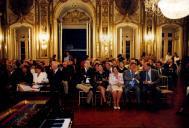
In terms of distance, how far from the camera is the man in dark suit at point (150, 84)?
27.1ft

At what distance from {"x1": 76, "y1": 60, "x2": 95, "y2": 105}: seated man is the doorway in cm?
779

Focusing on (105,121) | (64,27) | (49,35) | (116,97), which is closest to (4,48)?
(49,35)

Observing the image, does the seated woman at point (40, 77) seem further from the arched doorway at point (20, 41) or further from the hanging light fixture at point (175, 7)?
the arched doorway at point (20, 41)

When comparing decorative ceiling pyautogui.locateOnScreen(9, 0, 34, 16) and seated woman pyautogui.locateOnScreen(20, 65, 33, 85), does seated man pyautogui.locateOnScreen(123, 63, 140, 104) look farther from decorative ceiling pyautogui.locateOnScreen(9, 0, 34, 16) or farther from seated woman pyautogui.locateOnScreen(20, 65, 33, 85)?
decorative ceiling pyautogui.locateOnScreen(9, 0, 34, 16)

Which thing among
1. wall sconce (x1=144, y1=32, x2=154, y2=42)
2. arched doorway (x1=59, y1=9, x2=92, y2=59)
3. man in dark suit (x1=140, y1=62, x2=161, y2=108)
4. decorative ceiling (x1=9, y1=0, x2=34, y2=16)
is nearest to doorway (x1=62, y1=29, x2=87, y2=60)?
arched doorway (x1=59, y1=9, x2=92, y2=59)

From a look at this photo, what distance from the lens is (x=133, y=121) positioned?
21.8 ft

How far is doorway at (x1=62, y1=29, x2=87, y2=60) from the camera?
56.9ft

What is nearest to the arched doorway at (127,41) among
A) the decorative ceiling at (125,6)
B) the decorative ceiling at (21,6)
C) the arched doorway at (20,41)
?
the decorative ceiling at (125,6)

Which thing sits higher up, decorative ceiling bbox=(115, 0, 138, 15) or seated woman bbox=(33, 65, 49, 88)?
decorative ceiling bbox=(115, 0, 138, 15)

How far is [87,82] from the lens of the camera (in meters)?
8.98

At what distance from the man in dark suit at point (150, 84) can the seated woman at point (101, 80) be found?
1110 mm

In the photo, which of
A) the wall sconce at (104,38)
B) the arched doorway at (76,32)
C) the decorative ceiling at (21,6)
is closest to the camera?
the decorative ceiling at (21,6)

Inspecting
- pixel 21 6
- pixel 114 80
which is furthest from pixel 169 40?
pixel 114 80

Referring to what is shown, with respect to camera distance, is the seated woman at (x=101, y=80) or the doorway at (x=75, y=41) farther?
the doorway at (x=75, y=41)
